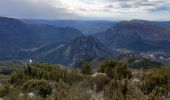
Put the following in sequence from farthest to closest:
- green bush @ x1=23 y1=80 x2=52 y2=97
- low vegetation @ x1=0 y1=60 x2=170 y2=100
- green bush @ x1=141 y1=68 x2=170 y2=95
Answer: green bush @ x1=141 y1=68 x2=170 y2=95, green bush @ x1=23 y1=80 x2=52 y2=97, low vegetation @ x1=0 y1=60 x2=170 y2=100

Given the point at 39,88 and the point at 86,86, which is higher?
the point at 39,88

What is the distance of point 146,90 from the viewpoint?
46.3 feet

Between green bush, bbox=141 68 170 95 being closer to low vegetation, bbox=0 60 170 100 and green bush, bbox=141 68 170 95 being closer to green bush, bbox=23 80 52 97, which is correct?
low vegetation, bbox=0 60 170 100

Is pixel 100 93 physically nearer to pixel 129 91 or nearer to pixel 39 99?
pixel 129 91

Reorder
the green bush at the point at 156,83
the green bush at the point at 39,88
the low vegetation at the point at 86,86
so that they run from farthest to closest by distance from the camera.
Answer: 1. the green bush at the point at 156,83
2. the green bush at the point at 39,88
3. the low vegetation at the point at 86,86

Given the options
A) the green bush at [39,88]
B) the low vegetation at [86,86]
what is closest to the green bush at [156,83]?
the low vegetation at [86,86]

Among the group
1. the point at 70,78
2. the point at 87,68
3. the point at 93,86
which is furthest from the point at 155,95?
the point at 87,68

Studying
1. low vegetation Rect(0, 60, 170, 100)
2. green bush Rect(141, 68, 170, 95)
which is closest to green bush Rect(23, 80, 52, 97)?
low vegetation Rect(0, 60, 170, 100)

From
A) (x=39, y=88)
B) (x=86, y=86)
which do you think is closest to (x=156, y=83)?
(x=86, y=86)

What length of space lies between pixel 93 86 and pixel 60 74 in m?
3.41

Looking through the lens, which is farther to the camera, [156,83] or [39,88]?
[156,83]

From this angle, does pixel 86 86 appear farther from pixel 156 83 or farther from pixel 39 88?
pixel 156 83

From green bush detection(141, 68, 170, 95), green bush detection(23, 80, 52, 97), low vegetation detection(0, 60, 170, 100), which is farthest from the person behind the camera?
green bush detection(141, 68, 170, 95)

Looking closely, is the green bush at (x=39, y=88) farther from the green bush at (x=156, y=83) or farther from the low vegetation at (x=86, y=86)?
the green bush at (x=156, y=83)
